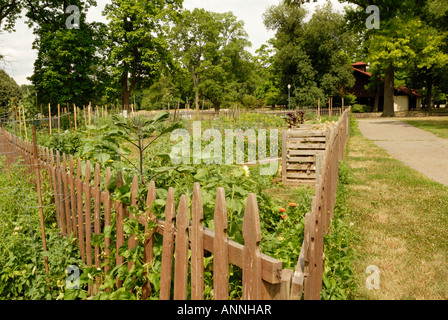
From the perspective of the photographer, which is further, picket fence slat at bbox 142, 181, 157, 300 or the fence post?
picket fence slat at bbox 142, 181, 157, 300

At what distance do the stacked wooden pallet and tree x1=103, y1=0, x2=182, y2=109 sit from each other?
23.4 metres

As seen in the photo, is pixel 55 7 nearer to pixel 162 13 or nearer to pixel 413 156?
pixel 162 13

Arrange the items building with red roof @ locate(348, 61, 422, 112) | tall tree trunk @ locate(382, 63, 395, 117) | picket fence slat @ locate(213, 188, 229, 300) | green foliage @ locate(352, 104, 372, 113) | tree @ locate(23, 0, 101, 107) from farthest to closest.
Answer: building with red roof @ locate(348, 61, 422, 112), green foliage @ locate(352, 104, 372, 113), tall tree trunk @ locate(382, 63, 395, 117), tree @ locate(23, 0, 101, 107), picket fence slat @ locate(213, 188, 229, 300)

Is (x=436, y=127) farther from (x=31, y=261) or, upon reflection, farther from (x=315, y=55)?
(x=31, y=261)

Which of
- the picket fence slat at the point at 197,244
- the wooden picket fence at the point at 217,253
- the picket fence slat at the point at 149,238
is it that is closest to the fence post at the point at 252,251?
the wooden picket fence at the point at 217,253

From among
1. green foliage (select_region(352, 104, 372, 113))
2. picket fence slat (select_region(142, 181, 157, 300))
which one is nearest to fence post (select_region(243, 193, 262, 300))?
picket fence slat (select_region(142, 181, 157, 300))

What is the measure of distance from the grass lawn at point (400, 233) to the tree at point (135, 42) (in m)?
25.1

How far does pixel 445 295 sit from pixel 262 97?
189 feet

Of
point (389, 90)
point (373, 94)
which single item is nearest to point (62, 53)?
point (389, 90)

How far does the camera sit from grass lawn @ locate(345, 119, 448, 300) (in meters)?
2.91

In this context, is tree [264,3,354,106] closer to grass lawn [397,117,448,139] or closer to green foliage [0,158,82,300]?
grass lawn [397,117,448,139]

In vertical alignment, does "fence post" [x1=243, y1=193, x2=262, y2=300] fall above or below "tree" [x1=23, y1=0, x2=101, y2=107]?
below

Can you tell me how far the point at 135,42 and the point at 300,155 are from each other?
1000 inches

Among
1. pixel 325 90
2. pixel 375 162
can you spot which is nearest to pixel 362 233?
pixel 375 162
